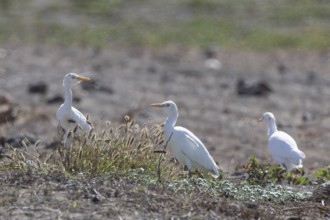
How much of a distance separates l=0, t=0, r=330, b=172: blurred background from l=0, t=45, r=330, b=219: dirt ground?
34mm

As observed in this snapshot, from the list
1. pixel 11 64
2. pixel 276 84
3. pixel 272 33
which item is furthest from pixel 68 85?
pixel 272 33

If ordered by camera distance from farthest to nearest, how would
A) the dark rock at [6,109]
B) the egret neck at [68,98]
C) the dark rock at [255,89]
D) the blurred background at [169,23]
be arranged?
1. the blurred background at [169,23]
2. the dark rock at [255,89]
3. the dark rock at [6,109]
4. the egret neck at [68,98]

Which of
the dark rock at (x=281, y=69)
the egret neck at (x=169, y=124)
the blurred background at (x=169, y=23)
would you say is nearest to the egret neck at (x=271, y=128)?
the egret neck at (x=169, y=124)

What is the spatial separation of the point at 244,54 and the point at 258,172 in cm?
1510

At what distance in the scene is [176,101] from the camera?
19688 mm

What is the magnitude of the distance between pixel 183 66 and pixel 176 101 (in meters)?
4.20

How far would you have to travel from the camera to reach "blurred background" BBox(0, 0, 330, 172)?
17.2 metres

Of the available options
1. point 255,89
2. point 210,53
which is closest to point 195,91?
point 255,89

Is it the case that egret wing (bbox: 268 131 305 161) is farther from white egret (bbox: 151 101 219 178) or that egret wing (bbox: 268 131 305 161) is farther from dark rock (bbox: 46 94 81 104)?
dark rock (bbox: 46 94 81 104)

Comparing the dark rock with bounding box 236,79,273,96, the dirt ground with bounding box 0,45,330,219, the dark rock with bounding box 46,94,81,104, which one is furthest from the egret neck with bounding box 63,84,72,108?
the dark rock with bounding box 236,79,273,96

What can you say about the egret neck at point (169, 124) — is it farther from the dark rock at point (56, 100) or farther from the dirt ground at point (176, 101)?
the dark rock at point (56, 100)

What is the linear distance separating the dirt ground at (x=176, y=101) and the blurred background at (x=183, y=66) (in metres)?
0.03

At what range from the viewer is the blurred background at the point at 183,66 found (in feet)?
56.5

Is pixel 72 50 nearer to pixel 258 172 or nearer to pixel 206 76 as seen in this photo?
pixel 206 76
